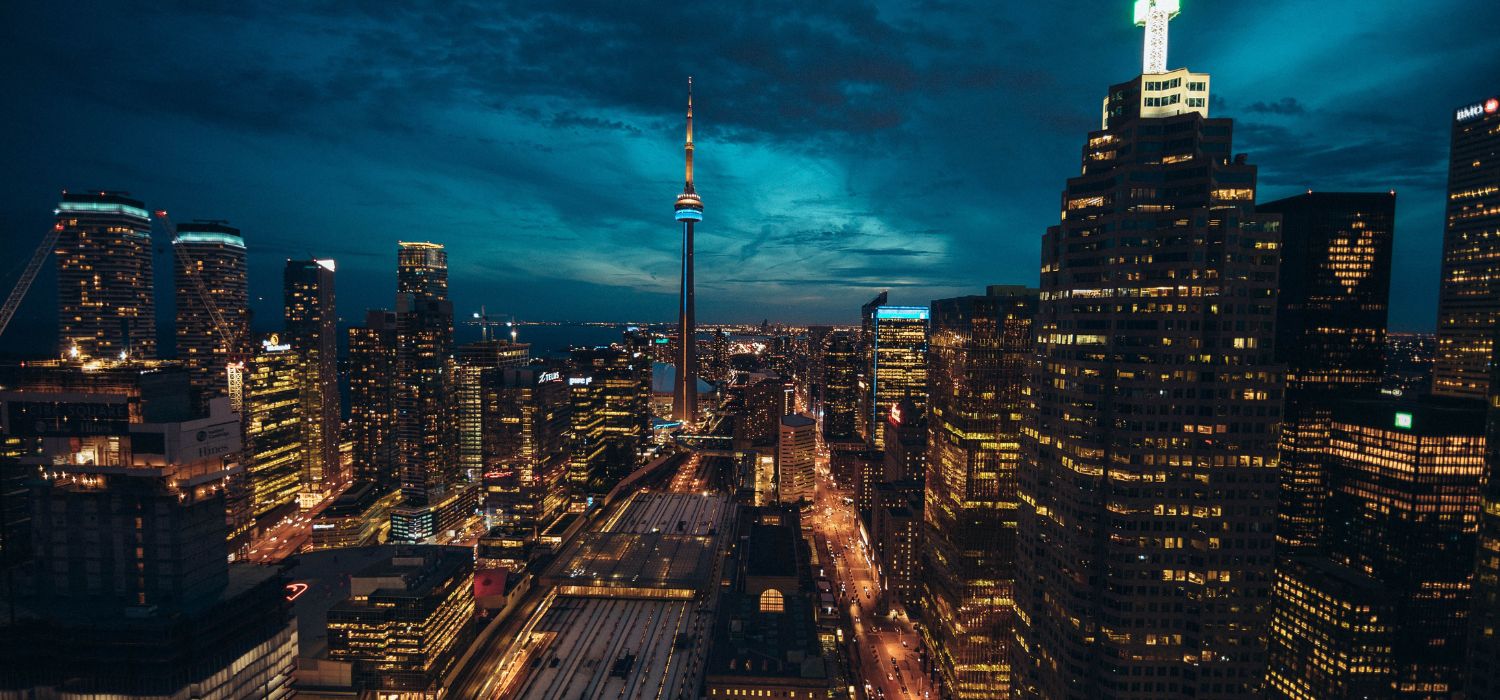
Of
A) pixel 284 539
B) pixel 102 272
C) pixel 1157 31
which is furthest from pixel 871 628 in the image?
pixel 102 272

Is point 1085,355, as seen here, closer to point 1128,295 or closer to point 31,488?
point 1128,295

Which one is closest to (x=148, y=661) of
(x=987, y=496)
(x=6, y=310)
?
(x=6, y=310)

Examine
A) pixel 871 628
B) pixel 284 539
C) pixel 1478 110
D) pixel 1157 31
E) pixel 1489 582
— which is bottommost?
pixel 871 628

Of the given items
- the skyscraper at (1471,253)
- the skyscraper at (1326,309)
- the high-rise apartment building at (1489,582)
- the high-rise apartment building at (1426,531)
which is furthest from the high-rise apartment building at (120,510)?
the skyscraper at (1471,253)

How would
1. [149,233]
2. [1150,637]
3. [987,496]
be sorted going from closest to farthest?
[1150,637]
[987,496]
[149,233]

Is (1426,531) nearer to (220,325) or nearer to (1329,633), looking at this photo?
(1329,633)

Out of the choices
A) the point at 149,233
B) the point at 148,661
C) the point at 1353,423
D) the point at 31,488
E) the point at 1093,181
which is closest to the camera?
the point at 148,661
